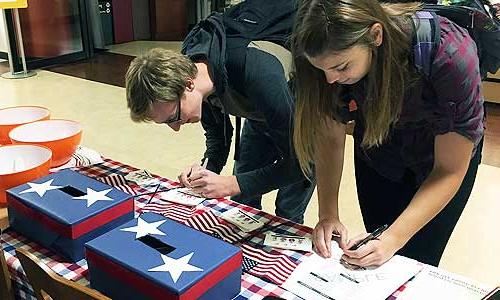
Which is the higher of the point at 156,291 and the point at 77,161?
the point at 156,291

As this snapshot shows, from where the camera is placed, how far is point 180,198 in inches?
57.0

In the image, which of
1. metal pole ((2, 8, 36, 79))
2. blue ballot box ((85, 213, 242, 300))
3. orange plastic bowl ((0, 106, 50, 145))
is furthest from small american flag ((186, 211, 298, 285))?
metal pole ((2, 8, 36, 79))

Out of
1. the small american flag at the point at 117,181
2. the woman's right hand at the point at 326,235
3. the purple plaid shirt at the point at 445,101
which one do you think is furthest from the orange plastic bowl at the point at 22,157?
the purple plaid shirt at the point at 445,101

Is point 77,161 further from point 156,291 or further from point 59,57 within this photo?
point 59,57

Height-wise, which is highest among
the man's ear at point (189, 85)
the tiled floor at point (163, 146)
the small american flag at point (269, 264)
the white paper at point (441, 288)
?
the man's ear at point (189, 85)

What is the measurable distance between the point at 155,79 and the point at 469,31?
720 mm

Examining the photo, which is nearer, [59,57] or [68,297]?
[68,297]

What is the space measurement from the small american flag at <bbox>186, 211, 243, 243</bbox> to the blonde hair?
28cm

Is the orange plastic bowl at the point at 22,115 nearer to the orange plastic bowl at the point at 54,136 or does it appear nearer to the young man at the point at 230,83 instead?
the orange plastic bowl at the point at 54,136

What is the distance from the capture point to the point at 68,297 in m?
0.87

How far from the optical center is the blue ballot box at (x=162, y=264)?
0.93 m

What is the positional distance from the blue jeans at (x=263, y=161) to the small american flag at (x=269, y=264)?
0.55 meters

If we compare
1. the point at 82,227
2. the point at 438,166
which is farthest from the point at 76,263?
the point at 438,166

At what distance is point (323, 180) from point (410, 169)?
219 millimetres
